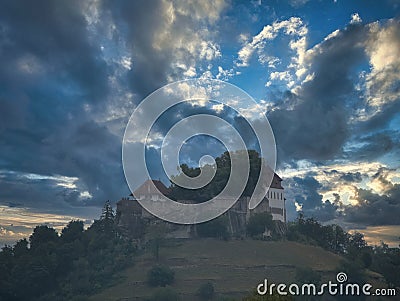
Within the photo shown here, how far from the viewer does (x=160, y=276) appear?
64188mm

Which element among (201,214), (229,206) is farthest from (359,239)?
(201,214)

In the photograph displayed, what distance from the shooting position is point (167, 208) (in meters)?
84.3

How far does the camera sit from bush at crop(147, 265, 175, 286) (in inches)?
2510

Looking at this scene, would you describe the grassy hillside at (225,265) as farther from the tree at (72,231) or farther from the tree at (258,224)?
the tree at (72,231)

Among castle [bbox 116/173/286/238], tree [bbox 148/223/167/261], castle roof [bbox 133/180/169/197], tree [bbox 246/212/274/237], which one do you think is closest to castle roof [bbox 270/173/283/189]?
castle [bbox 116/173/286/238]

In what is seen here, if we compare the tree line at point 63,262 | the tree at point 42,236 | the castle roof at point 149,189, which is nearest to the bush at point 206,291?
the tree line at point 63,262

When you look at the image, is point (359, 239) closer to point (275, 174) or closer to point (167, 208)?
point (275, 174)

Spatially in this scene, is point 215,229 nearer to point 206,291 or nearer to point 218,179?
point 218,179

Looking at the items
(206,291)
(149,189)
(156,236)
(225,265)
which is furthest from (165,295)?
(149,189)

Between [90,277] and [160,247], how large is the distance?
12758 millimetres

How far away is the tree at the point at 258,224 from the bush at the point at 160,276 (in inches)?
817

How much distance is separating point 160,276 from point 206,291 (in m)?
7.65

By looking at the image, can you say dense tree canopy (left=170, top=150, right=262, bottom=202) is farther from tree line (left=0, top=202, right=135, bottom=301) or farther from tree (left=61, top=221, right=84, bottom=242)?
tree (left=61, top=221, right=84, bottom=242)

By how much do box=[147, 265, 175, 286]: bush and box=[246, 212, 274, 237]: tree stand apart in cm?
2076
